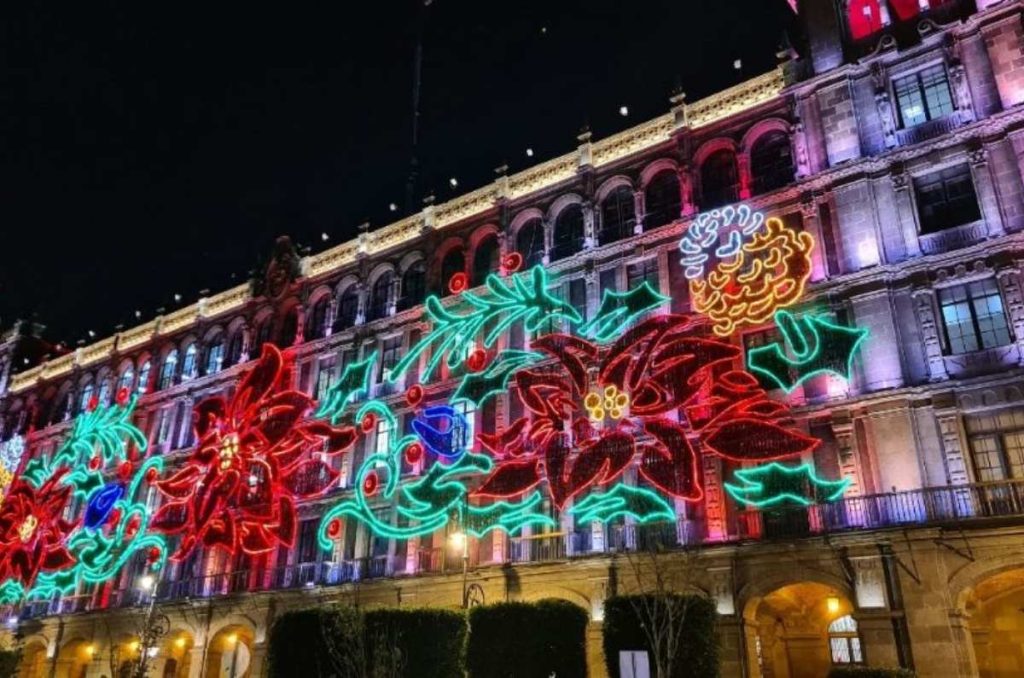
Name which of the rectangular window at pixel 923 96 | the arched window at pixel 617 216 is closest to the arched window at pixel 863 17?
the rectangular window at pixel 923 96

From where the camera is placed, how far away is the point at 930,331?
23.0 m

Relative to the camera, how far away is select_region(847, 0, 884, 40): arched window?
2812 centimetres

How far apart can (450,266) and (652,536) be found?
53.4 feet

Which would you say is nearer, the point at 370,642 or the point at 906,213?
the point at 370,642

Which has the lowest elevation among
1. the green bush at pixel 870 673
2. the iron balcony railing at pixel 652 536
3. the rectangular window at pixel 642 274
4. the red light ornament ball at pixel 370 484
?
the green bush at pixel 870 673

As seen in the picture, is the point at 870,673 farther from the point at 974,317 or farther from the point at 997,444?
the point at 974,317

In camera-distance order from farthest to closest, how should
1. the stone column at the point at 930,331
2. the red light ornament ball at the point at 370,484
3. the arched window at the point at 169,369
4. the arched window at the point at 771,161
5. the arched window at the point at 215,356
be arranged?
the arched window at the point at 169,369, the arched window at the point at 215,356, the red light ornament ball at the point at 370,484, the arched window at the point at 771,161, the stone column at the point at 930,331

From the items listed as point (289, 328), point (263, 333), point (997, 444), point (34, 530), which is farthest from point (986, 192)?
point (34, 530)

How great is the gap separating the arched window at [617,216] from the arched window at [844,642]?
1550 cm

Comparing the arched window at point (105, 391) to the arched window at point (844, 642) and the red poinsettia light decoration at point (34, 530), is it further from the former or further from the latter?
the arched window at point (844, 642)

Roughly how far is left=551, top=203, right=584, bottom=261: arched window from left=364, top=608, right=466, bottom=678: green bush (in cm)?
1705

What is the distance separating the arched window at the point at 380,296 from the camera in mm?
37250

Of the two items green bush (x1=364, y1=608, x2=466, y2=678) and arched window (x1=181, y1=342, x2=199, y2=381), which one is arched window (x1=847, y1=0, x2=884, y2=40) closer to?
green bush (x1=364, y1=608, x2=466, y2=678)

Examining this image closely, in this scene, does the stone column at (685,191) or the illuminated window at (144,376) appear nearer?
the stone column at (685,191)
